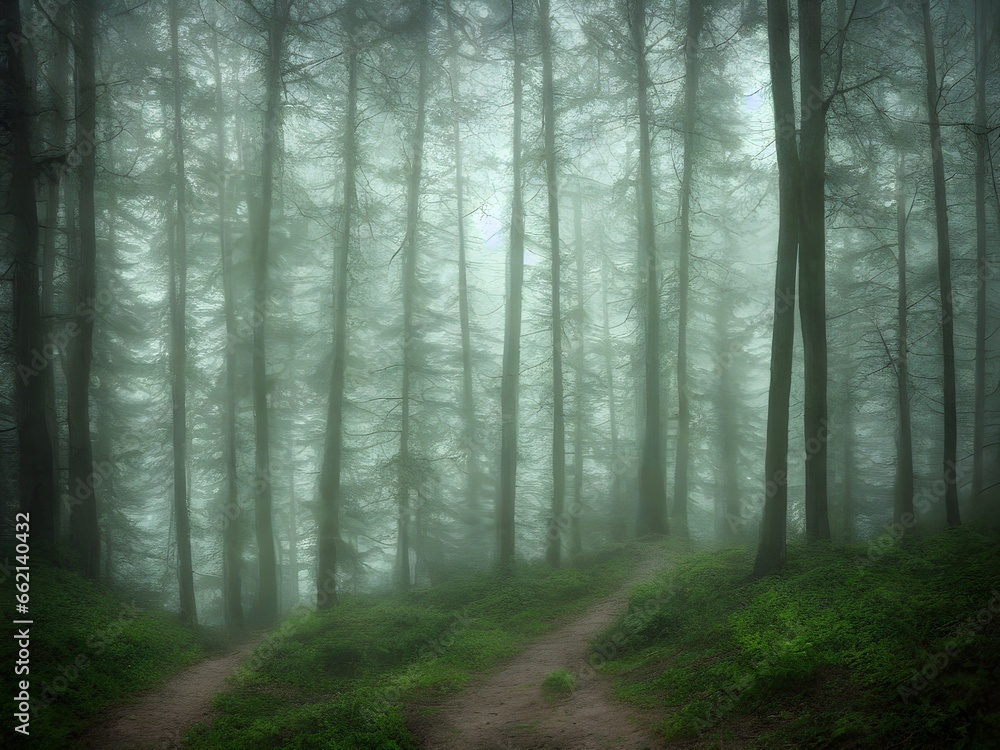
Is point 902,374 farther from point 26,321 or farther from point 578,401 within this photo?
point 26,321

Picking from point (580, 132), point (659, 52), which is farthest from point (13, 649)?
point (659, 52)

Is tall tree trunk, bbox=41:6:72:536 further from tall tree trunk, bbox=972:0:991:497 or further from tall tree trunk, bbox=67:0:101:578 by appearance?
tall tree trunk, bbox=972:0:991:497

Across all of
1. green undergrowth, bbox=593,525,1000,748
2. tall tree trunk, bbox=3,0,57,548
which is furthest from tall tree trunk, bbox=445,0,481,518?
tall tree trunk, bbox=3,0,57,548

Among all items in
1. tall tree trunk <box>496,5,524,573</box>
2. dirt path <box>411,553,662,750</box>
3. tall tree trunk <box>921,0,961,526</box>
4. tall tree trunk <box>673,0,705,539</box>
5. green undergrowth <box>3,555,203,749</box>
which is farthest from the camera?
tall tree trunk <box>673,0,705,539</box>

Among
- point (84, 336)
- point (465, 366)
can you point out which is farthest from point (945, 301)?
point (84, 336)

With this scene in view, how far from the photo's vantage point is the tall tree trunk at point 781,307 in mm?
9141

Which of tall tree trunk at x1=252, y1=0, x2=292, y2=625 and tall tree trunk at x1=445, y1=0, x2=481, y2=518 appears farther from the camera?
tall tree trunk at x1=445, y1=0, x2=481, y2=518

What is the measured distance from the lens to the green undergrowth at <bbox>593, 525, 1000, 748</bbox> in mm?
4297

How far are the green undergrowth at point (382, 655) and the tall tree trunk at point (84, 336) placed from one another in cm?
483

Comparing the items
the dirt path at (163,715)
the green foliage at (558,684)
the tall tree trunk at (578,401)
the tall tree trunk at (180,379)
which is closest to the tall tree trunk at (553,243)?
the tall tree trunk at (578,401)

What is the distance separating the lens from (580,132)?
14984mm

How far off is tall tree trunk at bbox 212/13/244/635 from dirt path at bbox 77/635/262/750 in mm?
4675

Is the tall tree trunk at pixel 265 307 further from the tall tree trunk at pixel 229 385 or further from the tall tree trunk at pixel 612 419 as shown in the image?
the tall tree trunk at pixel 612 419

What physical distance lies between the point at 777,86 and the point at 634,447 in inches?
576
